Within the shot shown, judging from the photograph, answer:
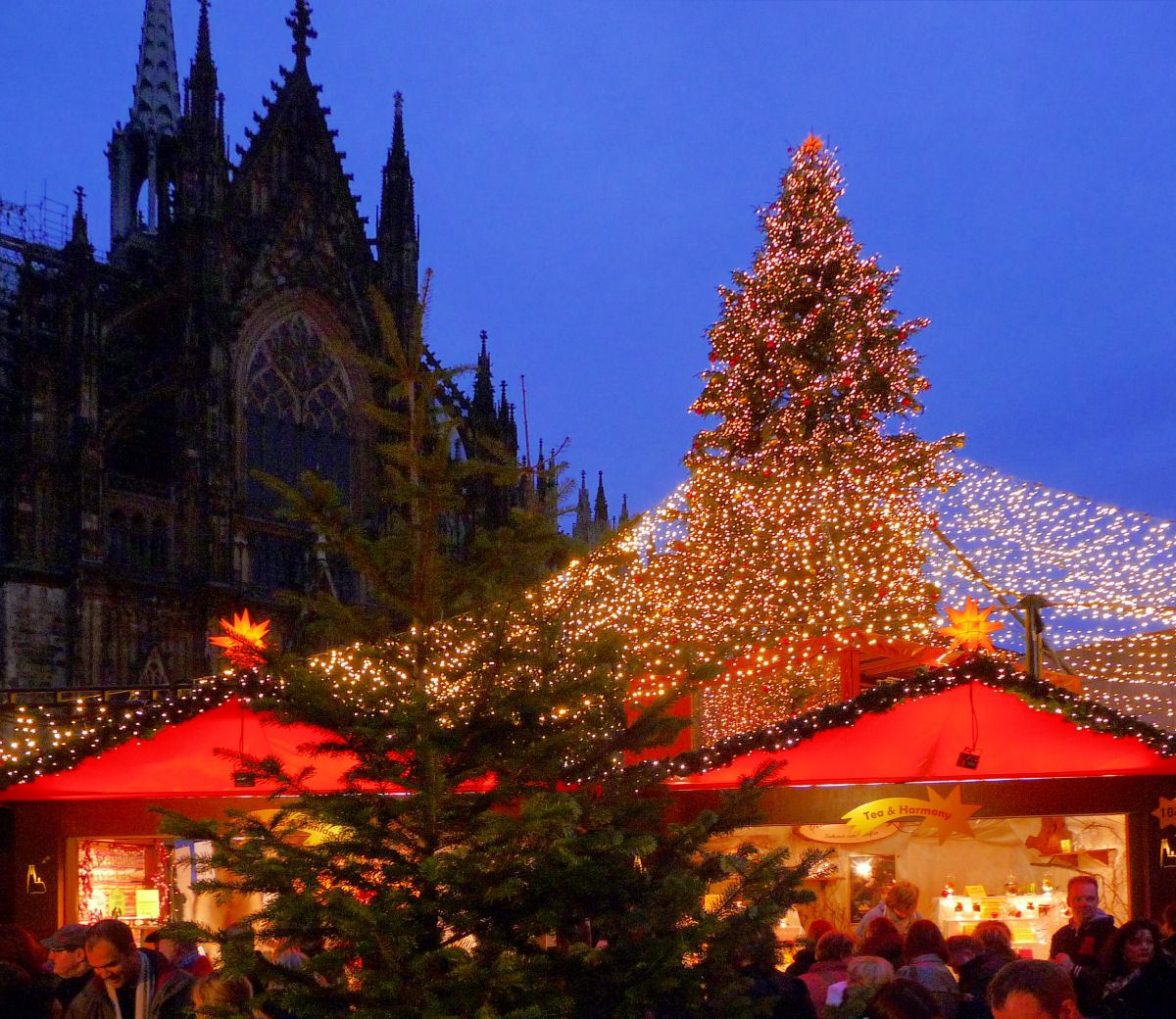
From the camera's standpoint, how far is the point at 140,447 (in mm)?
35156

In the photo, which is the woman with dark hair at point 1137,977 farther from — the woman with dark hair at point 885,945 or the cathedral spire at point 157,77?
the cathedral spire at point 157,77

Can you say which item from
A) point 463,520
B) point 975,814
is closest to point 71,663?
point 463,520

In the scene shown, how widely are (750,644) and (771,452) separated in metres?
8.02

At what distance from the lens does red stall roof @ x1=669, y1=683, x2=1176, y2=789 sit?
10.2m

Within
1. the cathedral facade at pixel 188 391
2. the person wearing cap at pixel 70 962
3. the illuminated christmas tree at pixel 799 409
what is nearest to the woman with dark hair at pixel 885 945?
the person wearing cap at pixel 70 962

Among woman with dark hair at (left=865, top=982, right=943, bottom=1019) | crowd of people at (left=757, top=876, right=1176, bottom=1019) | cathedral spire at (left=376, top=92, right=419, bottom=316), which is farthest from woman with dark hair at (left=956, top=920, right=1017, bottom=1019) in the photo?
cathedral spire at (left=376, top=92, right=419, bottom=316)

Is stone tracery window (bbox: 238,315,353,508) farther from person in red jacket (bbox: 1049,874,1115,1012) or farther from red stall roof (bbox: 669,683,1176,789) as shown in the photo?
person in red jacket (bbox: 1049,874,1115,1012)

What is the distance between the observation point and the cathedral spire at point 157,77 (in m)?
43.2

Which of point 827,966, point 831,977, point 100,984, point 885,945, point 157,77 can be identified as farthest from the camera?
point 157,77

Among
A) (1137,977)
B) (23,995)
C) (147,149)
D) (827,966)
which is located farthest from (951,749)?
(147,149)

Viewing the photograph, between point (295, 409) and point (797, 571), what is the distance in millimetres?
22604

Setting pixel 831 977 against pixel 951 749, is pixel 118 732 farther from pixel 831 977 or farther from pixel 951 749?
pixel 951 749

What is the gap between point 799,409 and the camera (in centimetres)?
2000

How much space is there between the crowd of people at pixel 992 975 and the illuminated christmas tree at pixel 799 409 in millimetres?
10117
